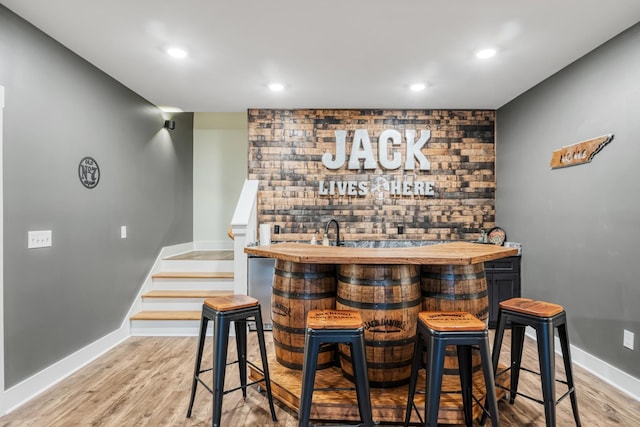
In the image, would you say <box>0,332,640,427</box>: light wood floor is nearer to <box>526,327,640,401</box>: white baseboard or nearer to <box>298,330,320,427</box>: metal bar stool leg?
<box>526,327,640,401</box>: white baseboard

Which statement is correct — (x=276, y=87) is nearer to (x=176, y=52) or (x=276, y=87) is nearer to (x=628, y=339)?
(x=176, y=52)

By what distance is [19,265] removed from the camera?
7.91 feet

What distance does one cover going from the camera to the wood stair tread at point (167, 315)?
12.1 ft

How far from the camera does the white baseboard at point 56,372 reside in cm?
234

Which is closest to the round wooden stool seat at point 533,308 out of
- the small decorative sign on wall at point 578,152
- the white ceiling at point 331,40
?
the small decorative sign on wall at point 578,152

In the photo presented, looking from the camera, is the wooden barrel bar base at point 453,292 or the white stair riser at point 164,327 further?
the white stair riser at point 164,327

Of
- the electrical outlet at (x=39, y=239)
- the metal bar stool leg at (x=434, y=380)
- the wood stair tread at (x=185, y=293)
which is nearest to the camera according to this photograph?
the metal bar stool leg at (x=434, y=380)

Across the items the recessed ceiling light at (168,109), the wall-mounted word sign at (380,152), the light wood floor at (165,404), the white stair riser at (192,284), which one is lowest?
the light wood floor at (165,404)

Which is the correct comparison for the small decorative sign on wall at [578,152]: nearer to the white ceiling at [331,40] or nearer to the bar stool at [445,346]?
the white ceiling at [331,40]

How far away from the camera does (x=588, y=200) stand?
114 inches

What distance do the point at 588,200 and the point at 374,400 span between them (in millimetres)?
2346

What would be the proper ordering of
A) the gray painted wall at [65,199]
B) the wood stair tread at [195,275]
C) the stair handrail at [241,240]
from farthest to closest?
the wood stair tread at [195,275]
the stair handrail at [241,240]
the gray painted wall at [65,199]

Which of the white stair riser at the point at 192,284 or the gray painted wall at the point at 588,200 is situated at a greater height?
the gray painted wall at the point at 588,200

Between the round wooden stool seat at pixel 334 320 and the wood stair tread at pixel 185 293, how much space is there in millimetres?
2333
